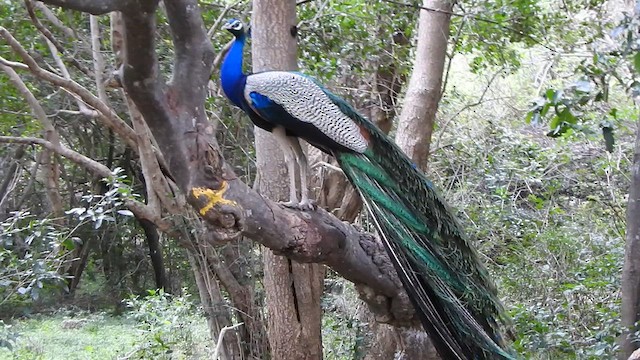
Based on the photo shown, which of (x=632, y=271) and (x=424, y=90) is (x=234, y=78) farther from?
(x=632, y=271)

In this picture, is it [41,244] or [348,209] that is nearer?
[41,244]

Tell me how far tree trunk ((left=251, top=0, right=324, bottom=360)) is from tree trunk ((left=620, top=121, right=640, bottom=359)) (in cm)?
137

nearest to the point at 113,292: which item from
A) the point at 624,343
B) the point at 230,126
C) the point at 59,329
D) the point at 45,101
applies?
the point at 59,329

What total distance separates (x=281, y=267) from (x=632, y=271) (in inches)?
59.2

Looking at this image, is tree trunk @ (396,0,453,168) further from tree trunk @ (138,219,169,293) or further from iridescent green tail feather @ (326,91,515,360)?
tree trunk @ (138,219,169,293)

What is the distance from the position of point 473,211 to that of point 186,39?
10.1ft

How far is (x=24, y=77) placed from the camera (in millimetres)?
4531

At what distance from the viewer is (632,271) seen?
2.73 metres

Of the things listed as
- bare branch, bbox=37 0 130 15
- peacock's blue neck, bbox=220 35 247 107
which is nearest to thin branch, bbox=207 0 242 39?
peacock's blue neck, bbox=220 35 247 107

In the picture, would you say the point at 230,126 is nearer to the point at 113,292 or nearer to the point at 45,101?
the point at 45,101

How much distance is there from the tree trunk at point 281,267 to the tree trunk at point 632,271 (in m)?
1.37

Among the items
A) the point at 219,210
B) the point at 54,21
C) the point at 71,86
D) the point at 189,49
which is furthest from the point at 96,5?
the point at 54,21

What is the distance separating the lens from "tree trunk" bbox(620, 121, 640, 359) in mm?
2723

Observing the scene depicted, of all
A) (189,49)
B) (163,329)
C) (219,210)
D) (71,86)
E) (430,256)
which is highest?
(71,86)
